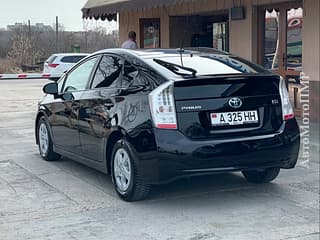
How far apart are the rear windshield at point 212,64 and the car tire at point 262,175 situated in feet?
3.84

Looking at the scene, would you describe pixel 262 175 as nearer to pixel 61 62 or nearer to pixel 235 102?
pixel 235 102

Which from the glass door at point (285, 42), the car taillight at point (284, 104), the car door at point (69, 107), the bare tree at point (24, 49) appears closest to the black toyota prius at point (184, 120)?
the car taillight at point (284, 104)

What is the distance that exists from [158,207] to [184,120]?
0.97m

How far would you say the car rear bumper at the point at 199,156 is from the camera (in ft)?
19.5

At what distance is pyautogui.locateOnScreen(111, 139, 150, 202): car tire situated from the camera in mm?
6266

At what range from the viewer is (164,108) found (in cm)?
600

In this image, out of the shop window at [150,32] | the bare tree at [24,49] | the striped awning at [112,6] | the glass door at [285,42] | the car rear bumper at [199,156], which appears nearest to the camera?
the car rear bumper at [199,156]

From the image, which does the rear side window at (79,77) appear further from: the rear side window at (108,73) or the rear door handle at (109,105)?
the rear door handle at (109,105)

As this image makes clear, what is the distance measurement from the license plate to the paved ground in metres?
0.87

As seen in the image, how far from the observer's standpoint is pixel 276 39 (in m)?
13.0

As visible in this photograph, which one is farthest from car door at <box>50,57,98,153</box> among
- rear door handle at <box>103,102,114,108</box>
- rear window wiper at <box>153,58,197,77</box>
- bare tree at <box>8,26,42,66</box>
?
bare tree at <box>8,26,42,66</box>

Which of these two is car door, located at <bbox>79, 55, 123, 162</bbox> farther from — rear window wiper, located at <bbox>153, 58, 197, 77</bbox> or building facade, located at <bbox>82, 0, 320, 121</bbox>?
building facade, located at <bbox>82, 0, 320, 121</bbox>

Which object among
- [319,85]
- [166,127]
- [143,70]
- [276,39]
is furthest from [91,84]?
[276,39]

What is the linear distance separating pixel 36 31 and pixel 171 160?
39.7m
